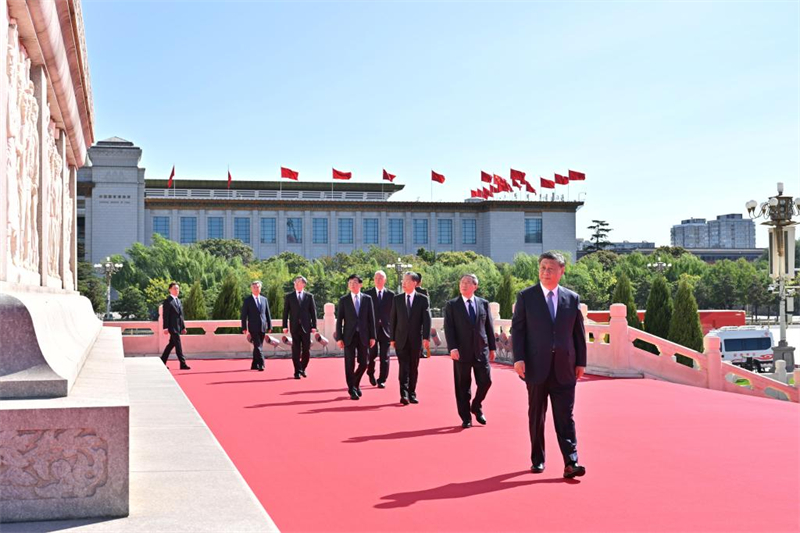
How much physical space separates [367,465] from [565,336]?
196 centimetres

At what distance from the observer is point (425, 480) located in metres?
6.70

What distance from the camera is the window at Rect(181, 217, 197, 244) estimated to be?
87188 millimetres

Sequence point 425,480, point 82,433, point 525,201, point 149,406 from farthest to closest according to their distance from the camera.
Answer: point 525,201, point 149,406, point 425,480, point 82,433

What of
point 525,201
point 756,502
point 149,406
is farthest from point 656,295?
point 525,201

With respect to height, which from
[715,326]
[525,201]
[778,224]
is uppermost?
[525,201]

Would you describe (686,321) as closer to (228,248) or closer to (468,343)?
(468,343)

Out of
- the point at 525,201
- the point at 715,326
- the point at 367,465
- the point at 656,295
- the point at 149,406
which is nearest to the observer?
the point at 367,465

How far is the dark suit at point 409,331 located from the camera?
38.8ft

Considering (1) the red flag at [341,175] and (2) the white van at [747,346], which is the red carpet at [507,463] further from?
(1) the red flag at [341,175]

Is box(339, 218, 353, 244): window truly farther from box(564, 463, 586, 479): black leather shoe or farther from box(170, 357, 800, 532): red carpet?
box(564, 463, 586, 479): black leather shoe

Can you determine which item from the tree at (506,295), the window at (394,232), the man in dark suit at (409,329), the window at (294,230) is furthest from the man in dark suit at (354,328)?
the window at (394,232)

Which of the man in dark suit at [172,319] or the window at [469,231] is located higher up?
the window at [469,231]

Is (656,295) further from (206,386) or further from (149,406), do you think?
(149,406)

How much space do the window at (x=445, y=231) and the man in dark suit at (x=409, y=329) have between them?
8090 centimetres
